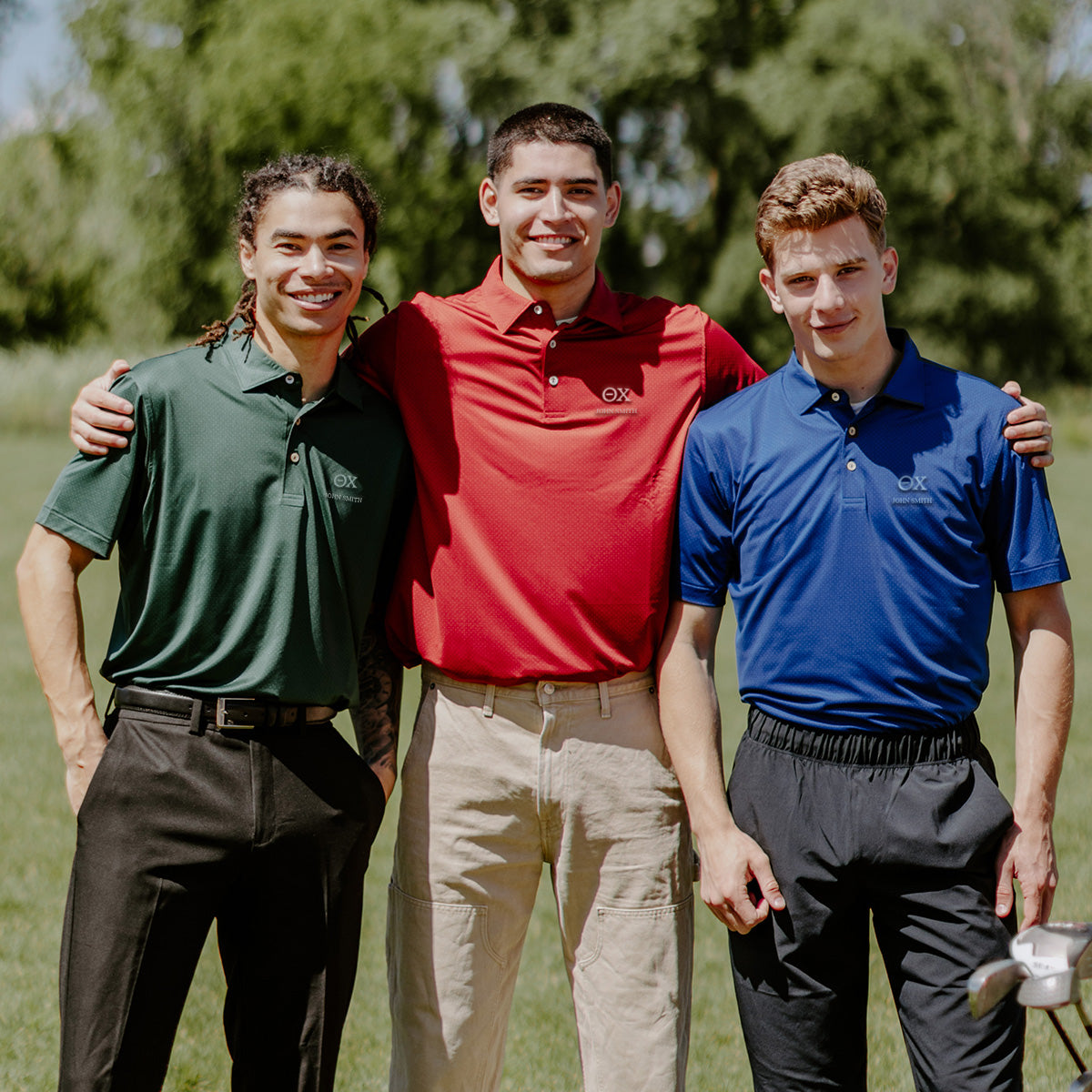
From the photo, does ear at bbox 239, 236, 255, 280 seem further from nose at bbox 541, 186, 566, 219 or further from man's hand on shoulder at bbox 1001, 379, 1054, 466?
man's hand on shoulder at bbox 1001, 379, 1054, 466

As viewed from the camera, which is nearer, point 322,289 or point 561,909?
point 322,289

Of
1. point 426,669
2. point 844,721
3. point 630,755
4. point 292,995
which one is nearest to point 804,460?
point 844,721

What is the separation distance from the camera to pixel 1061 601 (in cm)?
305

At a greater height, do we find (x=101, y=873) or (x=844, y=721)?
(x=844, y=721)

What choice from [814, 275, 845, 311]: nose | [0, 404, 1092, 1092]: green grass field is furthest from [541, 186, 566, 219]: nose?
[0, 404, 1092, 1092]: green grass field

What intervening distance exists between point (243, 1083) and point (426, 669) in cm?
110

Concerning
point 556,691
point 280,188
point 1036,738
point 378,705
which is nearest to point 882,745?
point 1036,738

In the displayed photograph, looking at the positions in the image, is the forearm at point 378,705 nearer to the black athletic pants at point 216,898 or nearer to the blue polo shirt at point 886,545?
the black athletic pants at point 216,898

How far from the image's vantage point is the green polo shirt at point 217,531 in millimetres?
3137

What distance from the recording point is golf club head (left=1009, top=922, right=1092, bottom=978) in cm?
221

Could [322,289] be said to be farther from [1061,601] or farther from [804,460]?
[1061,601]

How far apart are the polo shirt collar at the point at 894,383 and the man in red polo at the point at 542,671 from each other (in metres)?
0.41

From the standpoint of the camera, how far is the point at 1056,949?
7.33 ft

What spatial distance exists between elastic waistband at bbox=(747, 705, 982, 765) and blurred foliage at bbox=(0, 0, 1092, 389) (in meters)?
26.6
